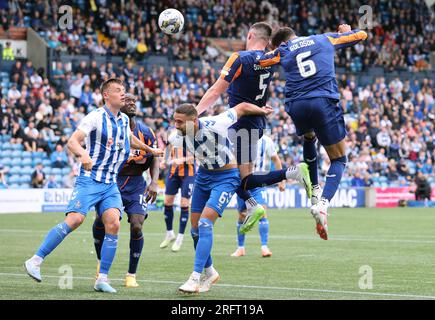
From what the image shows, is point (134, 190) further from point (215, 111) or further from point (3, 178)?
point (215, 111)

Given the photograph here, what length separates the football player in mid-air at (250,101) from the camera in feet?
38.6

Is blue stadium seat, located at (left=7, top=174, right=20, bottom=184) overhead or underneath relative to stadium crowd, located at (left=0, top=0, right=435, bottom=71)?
underneath

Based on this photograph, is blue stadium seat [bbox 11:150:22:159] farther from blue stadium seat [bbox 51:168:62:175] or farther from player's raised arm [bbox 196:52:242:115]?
player's raised arm [bbox 196:52:242:115]

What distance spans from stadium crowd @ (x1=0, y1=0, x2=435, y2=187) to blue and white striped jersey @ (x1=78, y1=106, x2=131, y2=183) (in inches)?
764

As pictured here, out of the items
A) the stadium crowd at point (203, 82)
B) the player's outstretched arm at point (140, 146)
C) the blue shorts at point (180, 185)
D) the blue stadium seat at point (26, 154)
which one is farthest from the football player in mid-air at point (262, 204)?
the blue stadium seat at point (26, 154)

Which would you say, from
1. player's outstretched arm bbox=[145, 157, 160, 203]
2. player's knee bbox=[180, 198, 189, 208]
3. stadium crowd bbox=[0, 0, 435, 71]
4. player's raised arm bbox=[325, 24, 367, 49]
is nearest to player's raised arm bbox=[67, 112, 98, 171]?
player's outstretched arm bbox=[145, 157, 160, 203]

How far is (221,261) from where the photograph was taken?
49.2 ft

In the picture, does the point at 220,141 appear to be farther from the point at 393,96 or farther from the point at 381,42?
the point at 381,42

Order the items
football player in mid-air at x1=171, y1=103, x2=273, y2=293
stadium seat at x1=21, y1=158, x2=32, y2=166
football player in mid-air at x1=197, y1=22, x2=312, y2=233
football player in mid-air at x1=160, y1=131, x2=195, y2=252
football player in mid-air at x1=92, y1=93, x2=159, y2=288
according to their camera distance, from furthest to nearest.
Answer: stadium seat at x1=21, y1=158, x2=32, y2=166 → football player in mid-air at x1=160, y1=131, x2=195, y2=252 → football player in mid-air at x1=92, y1=93, x2=159, y2=288 → football player in mid-air at x1=197, y1=22, x2=312, y2=233 → football player in mid-air at x1=171, y1=103, x2=273, y2=293

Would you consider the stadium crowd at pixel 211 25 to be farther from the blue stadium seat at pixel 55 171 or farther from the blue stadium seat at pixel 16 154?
the blue stadium seat at pixel 55 171

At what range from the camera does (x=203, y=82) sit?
1391 inches

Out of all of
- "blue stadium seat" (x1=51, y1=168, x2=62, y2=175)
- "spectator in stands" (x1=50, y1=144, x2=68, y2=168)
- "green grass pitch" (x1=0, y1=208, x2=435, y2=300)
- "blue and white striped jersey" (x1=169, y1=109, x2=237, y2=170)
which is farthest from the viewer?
"spectator in stands" (x1=50, y1=144, x2=68, y2=168)

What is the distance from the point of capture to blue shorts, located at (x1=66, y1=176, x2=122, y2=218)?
35.3ft
